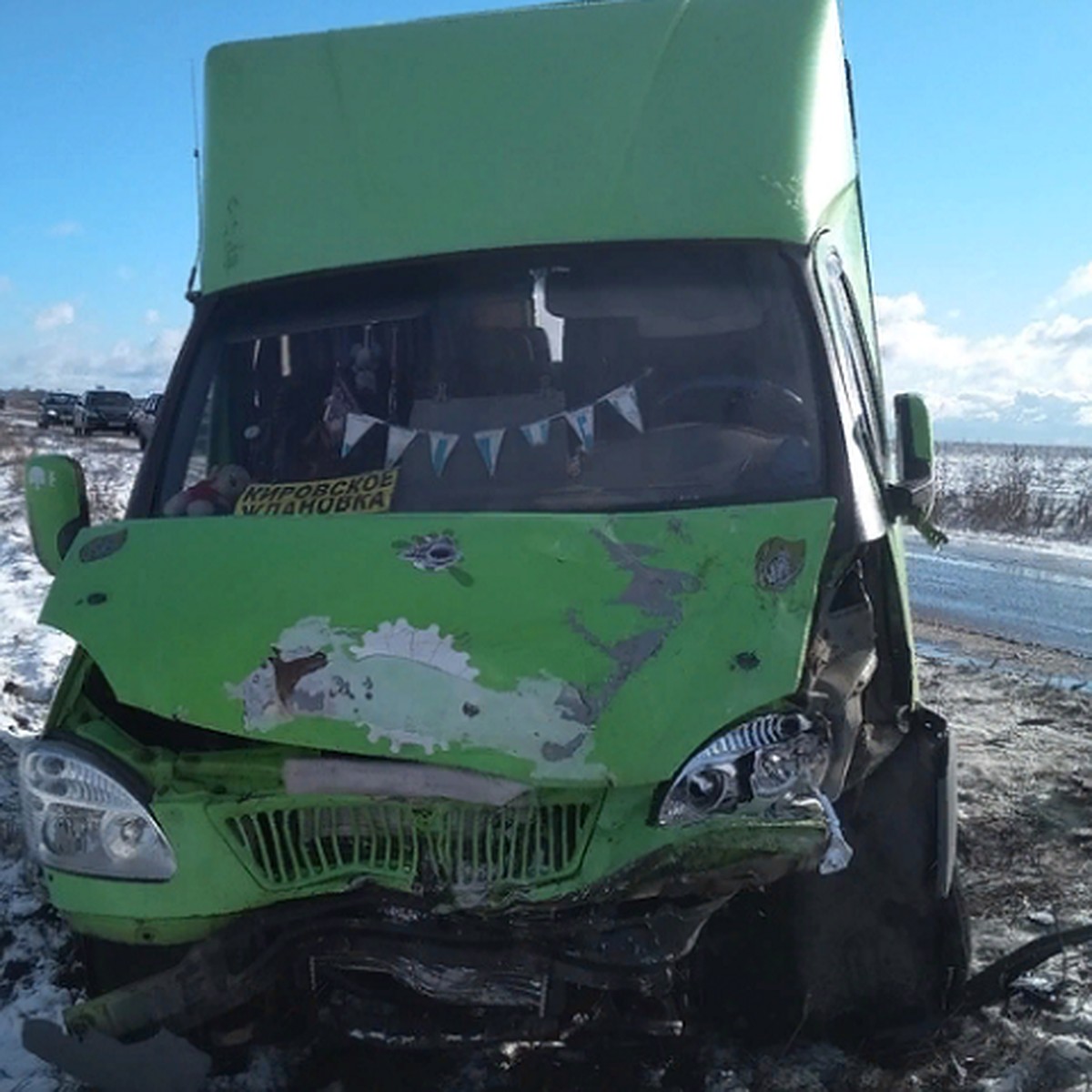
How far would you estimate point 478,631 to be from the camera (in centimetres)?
293

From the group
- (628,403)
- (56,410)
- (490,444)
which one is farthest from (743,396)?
(56,410)

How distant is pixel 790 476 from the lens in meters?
3.62

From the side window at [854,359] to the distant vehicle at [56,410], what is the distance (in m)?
47.5

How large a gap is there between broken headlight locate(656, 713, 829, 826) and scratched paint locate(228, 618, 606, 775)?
219mm

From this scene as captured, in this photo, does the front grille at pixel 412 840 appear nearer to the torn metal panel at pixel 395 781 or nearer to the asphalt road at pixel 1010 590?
the torn metal panel at pixel 395 781

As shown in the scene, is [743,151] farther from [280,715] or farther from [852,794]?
[280,715]

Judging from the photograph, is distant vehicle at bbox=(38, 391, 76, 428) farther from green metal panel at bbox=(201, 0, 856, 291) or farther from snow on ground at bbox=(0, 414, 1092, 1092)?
green metal panel at bbox=(201, 0, 856, 291)

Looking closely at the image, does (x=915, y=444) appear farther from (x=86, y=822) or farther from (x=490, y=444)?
(x=86, y=822)

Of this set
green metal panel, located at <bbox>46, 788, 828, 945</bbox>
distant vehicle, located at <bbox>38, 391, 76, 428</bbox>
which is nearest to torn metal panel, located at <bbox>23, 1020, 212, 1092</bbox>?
green metal panel, located at <bbox>46, 788, 828, 945</bbox>

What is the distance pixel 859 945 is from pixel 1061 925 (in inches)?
51.0

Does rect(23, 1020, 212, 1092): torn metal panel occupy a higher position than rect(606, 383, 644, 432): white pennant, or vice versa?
rect(606, 383, 644, 432): white pennant

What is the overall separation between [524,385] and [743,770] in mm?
1625

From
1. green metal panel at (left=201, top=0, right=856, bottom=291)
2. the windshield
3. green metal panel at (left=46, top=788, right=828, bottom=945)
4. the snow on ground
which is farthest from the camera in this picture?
green metal panel at (left=201, top=0, right=856, bottom=291)

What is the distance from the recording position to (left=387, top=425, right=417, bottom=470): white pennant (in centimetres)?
390
